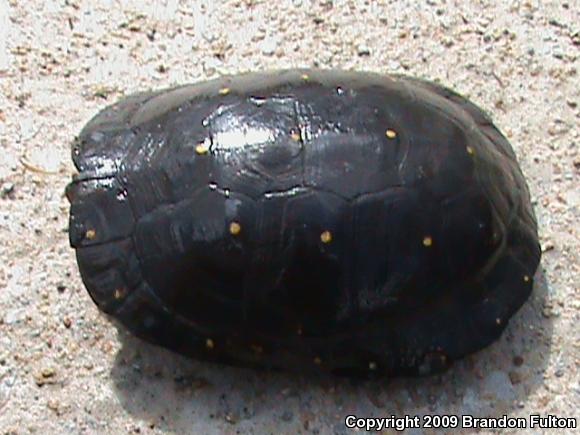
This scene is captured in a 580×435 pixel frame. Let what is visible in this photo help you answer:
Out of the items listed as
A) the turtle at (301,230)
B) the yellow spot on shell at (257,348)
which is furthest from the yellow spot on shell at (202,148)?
the yellow spot on shell at (257,348)

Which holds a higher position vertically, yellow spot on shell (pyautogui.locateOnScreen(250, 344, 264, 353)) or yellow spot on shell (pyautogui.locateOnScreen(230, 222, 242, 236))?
yellow spot on shell (pyautogui.locateOnScreen(230, 222, 242, 236))

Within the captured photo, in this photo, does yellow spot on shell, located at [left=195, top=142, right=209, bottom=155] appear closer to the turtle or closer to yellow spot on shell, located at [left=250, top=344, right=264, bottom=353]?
the turtle

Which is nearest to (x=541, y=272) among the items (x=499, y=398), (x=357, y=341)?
(x=499, y=398)

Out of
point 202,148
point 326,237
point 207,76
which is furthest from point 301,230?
point 207,76

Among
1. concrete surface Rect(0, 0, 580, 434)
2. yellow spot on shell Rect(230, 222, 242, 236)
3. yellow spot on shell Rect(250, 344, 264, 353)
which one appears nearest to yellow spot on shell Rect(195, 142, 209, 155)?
yellow spot on shell Rect(230, 222, 242, 236)

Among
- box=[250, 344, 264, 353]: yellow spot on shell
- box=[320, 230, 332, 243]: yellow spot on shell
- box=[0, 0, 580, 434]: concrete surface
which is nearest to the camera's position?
box=[320, 230, 332, 243]: yellow spot on shell

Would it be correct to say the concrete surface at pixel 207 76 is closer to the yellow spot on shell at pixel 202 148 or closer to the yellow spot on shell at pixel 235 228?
the yellow spot on shell at pixel 235 228

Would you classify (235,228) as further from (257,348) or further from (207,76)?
(207,76)

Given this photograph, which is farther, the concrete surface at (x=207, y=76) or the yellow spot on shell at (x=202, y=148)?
the concrete surface at (x=207, y=76)
